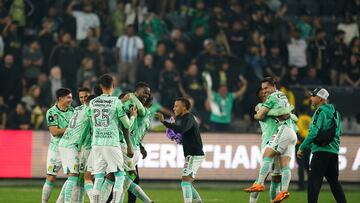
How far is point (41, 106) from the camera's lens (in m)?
28.6

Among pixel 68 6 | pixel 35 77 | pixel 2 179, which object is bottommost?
pixel 2 179

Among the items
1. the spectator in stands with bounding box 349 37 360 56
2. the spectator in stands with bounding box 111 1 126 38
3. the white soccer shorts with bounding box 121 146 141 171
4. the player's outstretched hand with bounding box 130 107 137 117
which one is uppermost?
the spectator in stands with bounding box 111 1 126 38

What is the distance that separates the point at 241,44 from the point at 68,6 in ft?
17.5

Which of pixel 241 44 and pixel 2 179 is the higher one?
pixel 241 44

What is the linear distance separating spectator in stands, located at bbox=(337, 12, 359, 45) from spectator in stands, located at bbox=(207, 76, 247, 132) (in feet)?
18.4

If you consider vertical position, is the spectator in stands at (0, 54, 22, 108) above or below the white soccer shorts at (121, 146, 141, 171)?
above

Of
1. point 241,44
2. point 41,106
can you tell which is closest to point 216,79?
point 241,44

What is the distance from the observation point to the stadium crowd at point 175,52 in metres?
29.3

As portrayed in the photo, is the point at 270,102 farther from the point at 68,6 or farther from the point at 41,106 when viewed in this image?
the point at 68,6

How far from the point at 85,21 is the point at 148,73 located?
291cm

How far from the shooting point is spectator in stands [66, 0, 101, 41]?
31.1 m

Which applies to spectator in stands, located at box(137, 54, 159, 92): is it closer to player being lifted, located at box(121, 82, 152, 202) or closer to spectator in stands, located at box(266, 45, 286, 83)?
spectator in stands, located at box(266, 45, 286, 83)

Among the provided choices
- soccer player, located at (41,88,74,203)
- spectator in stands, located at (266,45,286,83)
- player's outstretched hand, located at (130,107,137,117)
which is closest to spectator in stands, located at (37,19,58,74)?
spectator in stands, located at (266,45,286,83)

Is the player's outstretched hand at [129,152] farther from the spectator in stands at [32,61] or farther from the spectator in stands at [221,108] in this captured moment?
the spectator in stands at [32,61]
